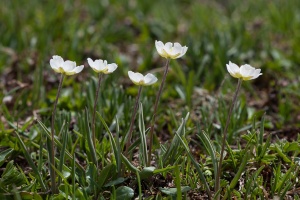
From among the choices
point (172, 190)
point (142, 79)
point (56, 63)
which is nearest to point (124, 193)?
point (172, 190)

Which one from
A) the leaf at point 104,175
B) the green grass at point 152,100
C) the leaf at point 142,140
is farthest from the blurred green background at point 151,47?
the leaf at point 104,175

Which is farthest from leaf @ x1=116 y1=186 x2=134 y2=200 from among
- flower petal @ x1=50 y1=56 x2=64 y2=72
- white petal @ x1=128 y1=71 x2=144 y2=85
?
flower petal @ x1=50 y1=56 x2=64 y2=72

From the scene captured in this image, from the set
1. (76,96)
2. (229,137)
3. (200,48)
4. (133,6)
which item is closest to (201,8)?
(133,6)

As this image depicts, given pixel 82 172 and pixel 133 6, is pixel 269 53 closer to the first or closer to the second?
pixel 133 6

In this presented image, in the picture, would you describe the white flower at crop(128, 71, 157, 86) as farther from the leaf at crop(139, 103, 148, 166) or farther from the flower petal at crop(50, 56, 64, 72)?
the flower petal at crop(50, 56, 64, 72)

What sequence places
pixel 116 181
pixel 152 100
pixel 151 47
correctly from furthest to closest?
pixel 151 47, pixel 152 100, pixel 116 181

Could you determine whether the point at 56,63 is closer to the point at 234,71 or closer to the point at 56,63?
the point at 56,63
